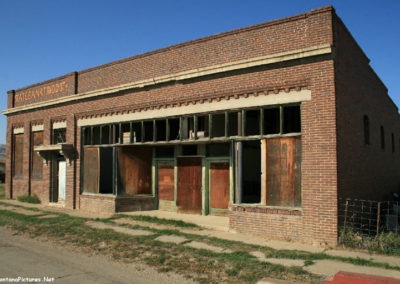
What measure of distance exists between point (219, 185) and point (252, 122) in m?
3.49

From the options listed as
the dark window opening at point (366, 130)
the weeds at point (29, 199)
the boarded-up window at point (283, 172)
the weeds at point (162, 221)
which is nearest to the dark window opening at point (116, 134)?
the weeds at point (162, 221)

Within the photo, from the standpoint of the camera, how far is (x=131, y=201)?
15914 millimetres

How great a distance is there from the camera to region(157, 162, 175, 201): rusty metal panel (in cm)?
1584

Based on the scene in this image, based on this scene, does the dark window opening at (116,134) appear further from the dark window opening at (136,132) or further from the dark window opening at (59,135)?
the dark window opening at (59,135)

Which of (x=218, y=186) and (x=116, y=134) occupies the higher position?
(x=116, y=134)

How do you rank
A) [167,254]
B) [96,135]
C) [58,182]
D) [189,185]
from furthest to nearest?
[58,182] < [96,135] < [189,185] < [167,254]

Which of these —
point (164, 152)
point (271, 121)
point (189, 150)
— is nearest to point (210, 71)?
point (271, 121)

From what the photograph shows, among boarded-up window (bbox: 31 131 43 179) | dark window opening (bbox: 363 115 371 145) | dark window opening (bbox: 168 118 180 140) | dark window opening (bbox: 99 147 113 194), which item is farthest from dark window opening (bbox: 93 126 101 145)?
dark window opening (bbox: 363 115 371 145)

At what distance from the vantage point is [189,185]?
1495 centimetres

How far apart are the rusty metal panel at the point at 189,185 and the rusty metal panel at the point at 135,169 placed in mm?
1853

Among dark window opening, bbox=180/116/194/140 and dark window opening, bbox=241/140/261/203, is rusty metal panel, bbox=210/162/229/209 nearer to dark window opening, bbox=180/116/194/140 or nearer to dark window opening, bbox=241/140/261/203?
dark window opening, bbox=180/116/194/140

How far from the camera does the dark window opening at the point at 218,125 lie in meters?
12.6

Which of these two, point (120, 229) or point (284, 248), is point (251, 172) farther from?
point (120, 229)

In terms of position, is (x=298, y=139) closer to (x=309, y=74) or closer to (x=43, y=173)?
(x=309, y=74)
